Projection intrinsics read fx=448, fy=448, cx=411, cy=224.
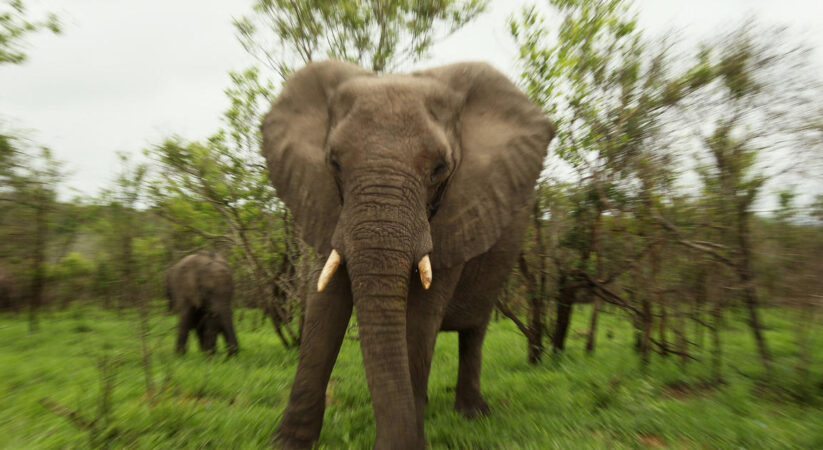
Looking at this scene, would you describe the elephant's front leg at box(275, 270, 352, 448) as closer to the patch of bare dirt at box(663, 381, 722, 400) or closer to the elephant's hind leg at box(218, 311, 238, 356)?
the patch of bare dirt at box(663, 381, 722, 400)

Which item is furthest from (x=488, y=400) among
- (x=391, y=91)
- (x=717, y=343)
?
(x=391, y=91)

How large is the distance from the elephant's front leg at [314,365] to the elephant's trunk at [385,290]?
0.52 m

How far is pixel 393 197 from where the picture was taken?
3.05 m

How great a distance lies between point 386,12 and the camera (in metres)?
9.27

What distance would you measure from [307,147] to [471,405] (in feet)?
10.5

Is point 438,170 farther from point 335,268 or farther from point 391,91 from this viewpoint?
point 335,268

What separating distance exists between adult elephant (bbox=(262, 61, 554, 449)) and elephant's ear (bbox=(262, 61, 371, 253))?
0.01m

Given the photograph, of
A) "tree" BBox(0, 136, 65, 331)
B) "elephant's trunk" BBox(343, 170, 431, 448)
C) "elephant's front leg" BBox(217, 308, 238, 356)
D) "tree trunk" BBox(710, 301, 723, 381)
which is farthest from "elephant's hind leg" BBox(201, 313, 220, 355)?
"tree trunk" BBox(710, 301, 723, 381)

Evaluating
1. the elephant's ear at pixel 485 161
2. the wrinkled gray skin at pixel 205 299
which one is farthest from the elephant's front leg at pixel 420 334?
the wrinkled gray skin at pixel 205 299

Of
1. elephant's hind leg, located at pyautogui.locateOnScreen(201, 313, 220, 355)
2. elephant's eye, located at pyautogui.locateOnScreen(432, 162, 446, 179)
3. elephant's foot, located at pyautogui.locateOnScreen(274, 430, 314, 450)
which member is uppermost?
elephant's eye, located at pyautogui.locateOnScreen(432, 162, 446, 179)

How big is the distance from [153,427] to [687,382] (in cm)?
578

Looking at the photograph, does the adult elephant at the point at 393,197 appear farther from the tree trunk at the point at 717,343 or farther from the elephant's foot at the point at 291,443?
the tree trunk at the point at 717,343

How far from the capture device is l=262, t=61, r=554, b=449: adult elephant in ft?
9.95

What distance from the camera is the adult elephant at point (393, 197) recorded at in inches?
119
